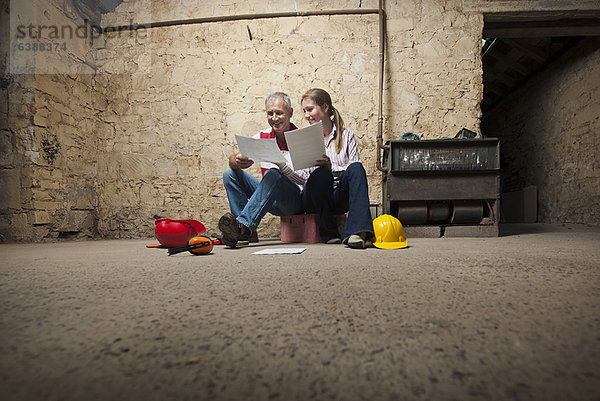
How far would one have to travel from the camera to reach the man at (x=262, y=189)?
2.22 metres

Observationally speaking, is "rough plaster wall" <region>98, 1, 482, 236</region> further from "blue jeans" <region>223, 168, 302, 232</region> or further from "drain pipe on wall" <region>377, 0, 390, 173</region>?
"blue jeans" <region>223, 168, 302, 232</region>

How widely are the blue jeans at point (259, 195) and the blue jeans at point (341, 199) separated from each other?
0.13 m

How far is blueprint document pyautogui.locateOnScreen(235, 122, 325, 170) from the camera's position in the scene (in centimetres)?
194

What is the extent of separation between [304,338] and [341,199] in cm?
190

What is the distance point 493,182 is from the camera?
10.3 feet

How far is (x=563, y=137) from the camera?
5281 mm

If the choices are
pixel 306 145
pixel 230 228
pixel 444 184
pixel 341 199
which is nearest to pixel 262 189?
pixel 230 228

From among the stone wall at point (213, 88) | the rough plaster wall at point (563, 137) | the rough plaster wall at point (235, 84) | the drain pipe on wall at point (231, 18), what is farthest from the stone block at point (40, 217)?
the rough plaster wall at point (563, 137)

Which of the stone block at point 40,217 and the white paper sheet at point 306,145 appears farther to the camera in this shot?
the stone block at point 40,217

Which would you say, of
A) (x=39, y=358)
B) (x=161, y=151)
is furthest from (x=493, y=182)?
(x=161, y=151)

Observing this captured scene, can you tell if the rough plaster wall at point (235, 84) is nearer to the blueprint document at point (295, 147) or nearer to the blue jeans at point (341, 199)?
the blue jeans at point (341, 199)

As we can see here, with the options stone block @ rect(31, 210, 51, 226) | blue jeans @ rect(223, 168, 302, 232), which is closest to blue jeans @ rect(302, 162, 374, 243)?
blue jeans @ rect(223, 168, 302, 232)

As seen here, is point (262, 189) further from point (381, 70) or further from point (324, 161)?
point (381, 70)

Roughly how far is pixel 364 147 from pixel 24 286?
3424mm
